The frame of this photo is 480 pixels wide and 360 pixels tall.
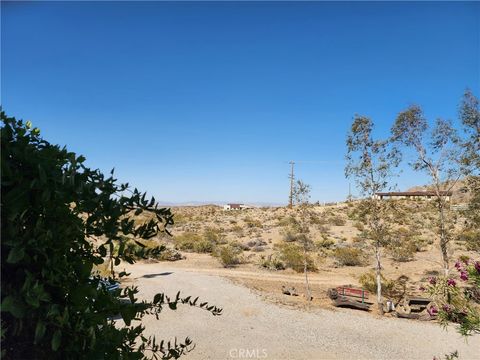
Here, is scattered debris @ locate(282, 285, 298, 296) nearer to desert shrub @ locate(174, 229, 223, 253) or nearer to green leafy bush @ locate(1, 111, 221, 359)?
desert shrub @ locate(174, 229, 223, 253)

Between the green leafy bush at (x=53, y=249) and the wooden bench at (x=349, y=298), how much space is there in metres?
14.0

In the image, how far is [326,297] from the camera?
16125 millimetres

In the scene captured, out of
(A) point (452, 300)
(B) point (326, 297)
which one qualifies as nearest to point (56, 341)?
(A) point (452, 300)

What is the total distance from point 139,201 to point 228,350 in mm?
9141

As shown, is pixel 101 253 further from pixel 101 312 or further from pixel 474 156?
pixel 474 156

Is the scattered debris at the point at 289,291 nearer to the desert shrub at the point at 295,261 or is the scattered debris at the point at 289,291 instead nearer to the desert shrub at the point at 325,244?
the desert shrub at the point at 295,261

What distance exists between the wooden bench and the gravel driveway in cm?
53

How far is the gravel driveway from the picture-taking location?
957 centimetres

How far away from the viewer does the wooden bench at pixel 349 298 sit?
14180 mm

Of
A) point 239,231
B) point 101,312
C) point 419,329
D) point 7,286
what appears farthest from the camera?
point 239,231

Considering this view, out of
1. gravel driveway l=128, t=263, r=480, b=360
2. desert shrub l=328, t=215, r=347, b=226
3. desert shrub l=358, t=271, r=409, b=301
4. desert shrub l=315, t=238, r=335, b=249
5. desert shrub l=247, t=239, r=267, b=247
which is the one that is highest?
desert shrub l=328, t=215, r=347, b=226

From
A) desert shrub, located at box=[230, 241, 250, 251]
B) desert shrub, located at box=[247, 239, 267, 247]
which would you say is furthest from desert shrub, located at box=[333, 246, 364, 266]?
desert shrub, located at box=[230, 241, 250, 251]

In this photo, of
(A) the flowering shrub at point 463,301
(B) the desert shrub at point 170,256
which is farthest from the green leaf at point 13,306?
(B) the desert shrub at point 170,256

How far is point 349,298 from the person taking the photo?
48.9ft
